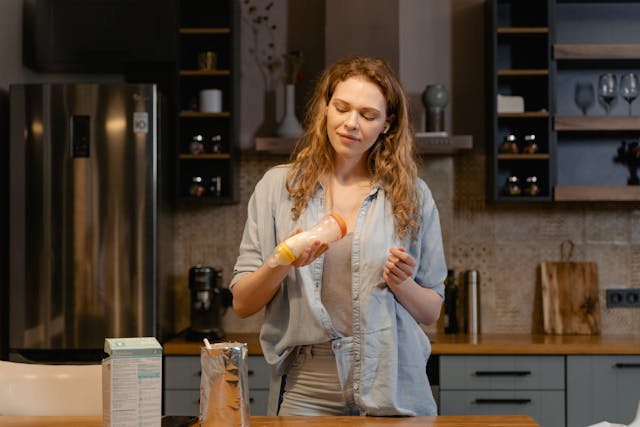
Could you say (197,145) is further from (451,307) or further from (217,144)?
(451,307)

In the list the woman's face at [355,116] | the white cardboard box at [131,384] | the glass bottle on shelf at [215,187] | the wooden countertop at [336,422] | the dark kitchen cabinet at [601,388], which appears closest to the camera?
the white cardboard box at [131,384]

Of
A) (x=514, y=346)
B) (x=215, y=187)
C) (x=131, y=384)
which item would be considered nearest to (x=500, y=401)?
(x=514, y=346)

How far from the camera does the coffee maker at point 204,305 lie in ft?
11.9

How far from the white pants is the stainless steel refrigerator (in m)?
1.64

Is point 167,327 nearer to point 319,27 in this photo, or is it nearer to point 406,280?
point 319,27

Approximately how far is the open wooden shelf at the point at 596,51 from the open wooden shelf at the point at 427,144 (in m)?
0.56

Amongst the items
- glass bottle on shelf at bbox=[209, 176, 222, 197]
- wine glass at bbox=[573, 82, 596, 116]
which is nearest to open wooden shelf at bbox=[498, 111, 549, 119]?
wine glass at bbox=[573, 82, 596, 116]

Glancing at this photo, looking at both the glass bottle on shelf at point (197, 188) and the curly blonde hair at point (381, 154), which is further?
the glass bottle on shelf at point (197, 188)

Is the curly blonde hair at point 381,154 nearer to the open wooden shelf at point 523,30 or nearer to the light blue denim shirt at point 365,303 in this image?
the light blue denim shirt at point 365,303

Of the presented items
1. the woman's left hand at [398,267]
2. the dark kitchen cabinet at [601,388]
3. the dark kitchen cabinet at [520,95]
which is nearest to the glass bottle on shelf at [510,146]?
the dark kitchen cabinet at [520,95]

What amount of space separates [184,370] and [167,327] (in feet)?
1.02

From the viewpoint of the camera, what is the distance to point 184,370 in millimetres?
3416

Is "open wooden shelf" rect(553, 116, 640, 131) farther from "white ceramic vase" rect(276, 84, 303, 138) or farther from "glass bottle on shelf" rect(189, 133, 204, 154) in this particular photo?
"glass bottle on shelf" rect(189, 133, 204, 154)

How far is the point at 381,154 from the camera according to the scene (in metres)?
2.04
